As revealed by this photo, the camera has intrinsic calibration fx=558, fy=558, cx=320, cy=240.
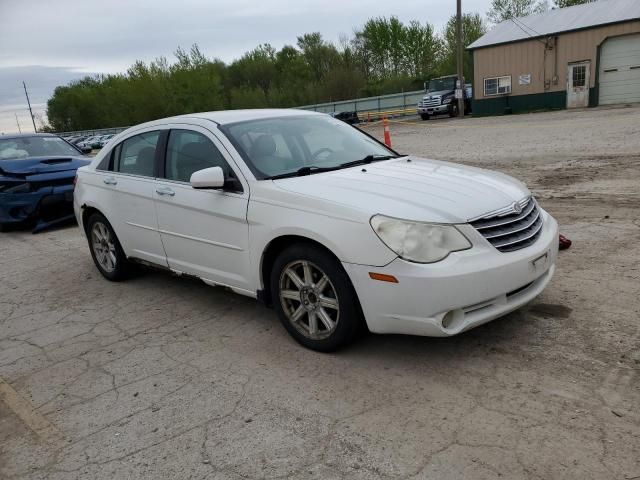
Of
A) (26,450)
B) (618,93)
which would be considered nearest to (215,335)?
(26,450)

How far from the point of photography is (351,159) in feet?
14.7

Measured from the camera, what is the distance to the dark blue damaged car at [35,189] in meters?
8.97

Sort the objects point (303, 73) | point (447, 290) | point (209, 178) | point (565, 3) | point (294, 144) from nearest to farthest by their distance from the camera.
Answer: point (447, 290), point (209, 178), point (294, 144), point (565, 3), point (303, 73)

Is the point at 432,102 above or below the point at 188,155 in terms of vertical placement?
below

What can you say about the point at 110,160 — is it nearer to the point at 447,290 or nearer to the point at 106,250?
the point at 106,250

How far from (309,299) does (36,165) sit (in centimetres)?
730

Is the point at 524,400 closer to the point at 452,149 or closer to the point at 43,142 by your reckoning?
the point at 43,142

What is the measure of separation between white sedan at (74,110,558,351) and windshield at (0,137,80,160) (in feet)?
18.0

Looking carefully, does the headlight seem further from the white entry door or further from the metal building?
the white entry door

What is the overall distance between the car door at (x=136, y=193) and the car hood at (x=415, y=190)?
1553mm

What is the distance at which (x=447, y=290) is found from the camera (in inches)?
122

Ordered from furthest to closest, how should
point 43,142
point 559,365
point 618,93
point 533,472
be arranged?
point 618,93 → point 43,142 → point 559,365 → point 533,472

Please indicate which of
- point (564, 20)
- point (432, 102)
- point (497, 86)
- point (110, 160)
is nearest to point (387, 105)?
point (432, 102)

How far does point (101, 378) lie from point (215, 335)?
87 centimetres
